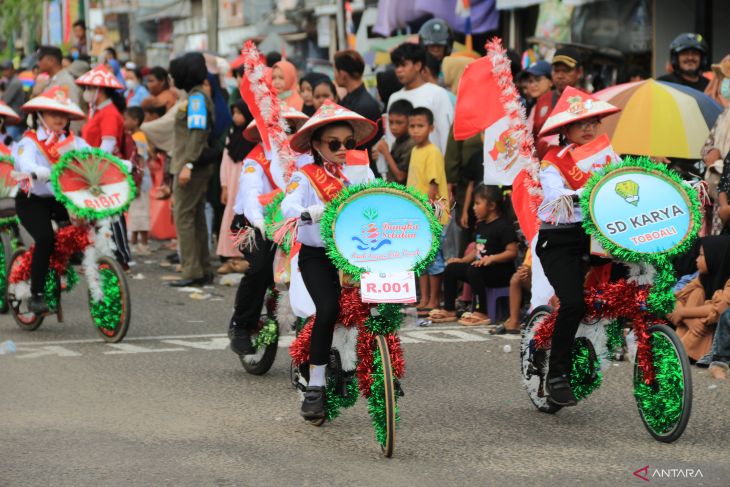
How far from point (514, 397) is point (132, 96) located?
14.2 m

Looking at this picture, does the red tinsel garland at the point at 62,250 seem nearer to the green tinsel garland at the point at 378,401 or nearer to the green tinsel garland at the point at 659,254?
the green tinsel garland at the point at 378,401

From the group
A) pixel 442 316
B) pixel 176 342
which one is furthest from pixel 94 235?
pixel 442 316

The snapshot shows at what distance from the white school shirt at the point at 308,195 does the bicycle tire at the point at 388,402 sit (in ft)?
2.95

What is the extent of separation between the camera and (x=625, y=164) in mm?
7406

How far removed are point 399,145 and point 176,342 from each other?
3144mm

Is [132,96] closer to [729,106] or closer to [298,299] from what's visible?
[729,106]

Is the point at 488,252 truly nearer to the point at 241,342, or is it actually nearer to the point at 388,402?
the point at 241,342

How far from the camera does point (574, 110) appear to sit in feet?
25.5

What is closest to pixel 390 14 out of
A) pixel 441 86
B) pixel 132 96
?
pixel 132 96

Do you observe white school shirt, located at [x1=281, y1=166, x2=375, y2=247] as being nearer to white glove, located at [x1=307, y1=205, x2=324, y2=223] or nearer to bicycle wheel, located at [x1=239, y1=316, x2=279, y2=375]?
white glove, located at [x1=307, y1=205, x2=324, y2=223]

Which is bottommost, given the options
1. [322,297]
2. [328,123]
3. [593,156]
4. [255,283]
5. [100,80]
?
[255,283]

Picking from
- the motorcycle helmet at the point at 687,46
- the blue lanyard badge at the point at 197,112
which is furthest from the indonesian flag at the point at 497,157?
the blue lanyard badge at the point at 197,112

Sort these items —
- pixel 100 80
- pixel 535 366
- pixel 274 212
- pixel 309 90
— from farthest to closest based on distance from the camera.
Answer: pixel 100 80
pixel 309 90
pixel 274 212
pixel 535 366

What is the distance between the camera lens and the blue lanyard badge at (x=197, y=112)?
1401 cm
